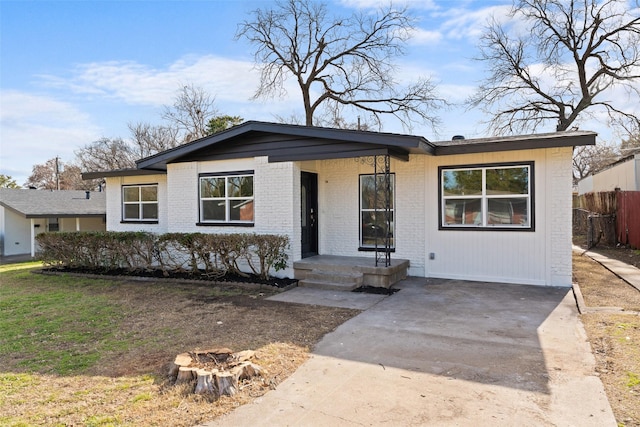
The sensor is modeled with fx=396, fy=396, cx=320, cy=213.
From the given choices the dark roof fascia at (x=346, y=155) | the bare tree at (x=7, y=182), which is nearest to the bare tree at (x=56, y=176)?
the bare tree at (x=7, y=182)

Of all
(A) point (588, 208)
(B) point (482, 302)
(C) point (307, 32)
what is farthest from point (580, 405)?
(C) point (307, 32)

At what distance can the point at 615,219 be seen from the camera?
15.2m

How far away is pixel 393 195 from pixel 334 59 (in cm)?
1943

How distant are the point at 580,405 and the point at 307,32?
87.7 ft

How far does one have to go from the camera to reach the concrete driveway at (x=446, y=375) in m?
3.14

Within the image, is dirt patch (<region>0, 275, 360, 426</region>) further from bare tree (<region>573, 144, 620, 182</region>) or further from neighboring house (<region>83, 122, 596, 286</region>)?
bare tree (<region>573, 144, 620, 182</region>)

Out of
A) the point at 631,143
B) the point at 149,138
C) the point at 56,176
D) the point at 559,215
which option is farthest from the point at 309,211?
the point at 56,176

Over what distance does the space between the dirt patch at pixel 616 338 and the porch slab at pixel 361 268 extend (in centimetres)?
337

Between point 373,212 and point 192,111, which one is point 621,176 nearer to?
point 373,212

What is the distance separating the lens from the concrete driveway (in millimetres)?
3141

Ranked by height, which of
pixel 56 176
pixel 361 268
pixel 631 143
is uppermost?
pixel 631 143

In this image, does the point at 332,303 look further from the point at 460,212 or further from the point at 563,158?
the point at 563,158

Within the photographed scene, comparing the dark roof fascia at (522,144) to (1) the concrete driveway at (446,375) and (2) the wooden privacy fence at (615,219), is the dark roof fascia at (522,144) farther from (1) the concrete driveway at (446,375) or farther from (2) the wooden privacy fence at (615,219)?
(2) the wooden privacy fence at (615,219)

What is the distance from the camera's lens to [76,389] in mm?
3732
